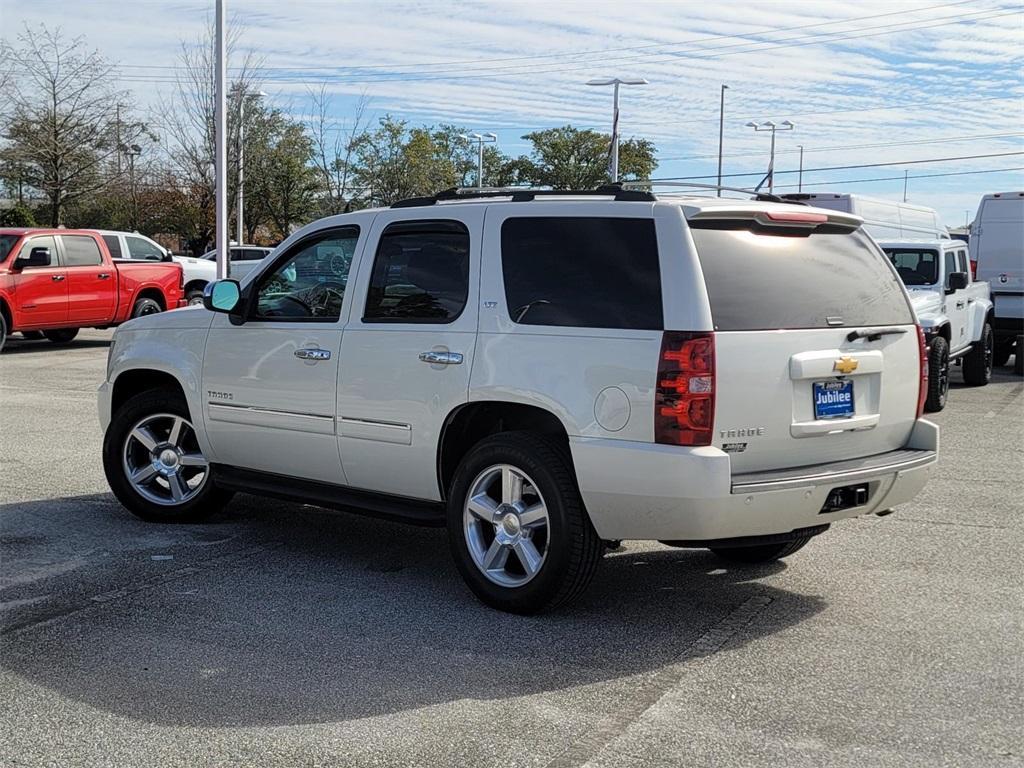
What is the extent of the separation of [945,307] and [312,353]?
32.5 feet

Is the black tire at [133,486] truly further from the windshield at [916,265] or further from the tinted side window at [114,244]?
the tinted side window at [114,244]

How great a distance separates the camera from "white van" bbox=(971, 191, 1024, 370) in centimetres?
1892

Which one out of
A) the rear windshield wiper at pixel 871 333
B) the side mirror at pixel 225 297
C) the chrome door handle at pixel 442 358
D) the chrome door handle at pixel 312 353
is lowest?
the chrome door handle at pixel 312 353

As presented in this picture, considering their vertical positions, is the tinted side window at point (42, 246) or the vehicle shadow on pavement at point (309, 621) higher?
the tinted side window at point (42, 246)

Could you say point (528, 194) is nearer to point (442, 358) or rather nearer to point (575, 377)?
point (442, 358)

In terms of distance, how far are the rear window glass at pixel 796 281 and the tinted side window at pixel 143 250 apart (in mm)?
17032

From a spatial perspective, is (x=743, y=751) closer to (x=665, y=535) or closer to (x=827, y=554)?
(x=665, y=535)

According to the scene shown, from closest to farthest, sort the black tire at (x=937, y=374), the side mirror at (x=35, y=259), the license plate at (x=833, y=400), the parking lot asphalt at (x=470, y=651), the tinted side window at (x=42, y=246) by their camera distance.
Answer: the parking lot asphalt at (x=470, y=651)
the license plate at (x=833, y=400)
the black tire at (x=937, y=374)
the side mirror at (x=35, y=259)
the tinted side window at (x=42, y=246)

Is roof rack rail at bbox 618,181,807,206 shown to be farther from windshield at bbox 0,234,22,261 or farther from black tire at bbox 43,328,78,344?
black tire at bbox 43,328,78,344

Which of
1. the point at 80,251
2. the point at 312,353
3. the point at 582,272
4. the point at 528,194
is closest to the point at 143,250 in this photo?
the point at 80,251

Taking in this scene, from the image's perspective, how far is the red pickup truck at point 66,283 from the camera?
18.1 metres

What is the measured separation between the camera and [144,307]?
19984 millimetres

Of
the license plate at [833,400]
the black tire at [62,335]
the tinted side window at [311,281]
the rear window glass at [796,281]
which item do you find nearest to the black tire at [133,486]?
the tinted side window at [311,281]

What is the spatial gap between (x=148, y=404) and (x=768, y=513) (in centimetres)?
393
